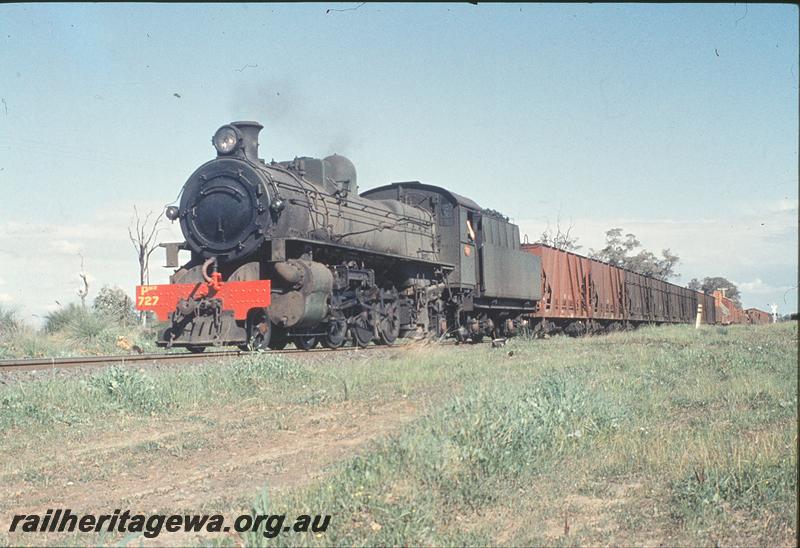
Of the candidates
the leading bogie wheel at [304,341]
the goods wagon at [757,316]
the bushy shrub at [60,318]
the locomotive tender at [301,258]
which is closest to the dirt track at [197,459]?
the locomotive tender at [301,258]

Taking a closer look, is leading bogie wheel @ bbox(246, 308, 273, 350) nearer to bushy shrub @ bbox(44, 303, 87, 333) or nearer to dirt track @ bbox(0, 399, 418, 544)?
dirt track @ bbox(0, 399, 418, 544)

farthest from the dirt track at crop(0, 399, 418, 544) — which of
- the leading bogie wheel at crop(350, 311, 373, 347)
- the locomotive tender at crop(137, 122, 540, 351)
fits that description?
the leading bogie wheel at crop(350, 311, 373, 347)

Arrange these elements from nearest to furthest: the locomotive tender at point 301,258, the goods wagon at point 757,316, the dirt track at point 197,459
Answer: the dirt track at point 197,459
the locomotive tender at point 301,258
the goods wagon at point 757,316

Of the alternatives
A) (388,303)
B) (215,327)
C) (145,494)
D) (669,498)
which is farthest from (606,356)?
(145,494)

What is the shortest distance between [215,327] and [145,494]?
28.0 ft

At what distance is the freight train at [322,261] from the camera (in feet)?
45.5

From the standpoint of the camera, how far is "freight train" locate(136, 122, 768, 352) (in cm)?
1388

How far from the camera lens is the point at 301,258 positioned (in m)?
14.2

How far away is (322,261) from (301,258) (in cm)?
147

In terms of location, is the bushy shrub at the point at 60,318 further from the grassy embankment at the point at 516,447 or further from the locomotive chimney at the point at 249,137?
the grassy embankment at the point at 516,447

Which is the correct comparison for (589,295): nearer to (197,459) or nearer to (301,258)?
(301,258)

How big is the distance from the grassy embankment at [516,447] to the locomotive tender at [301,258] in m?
3.53

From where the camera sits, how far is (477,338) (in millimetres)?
21578

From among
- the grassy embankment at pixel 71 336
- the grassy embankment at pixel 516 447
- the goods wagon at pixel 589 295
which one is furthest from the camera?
the goods wagon at pixel 589 295
